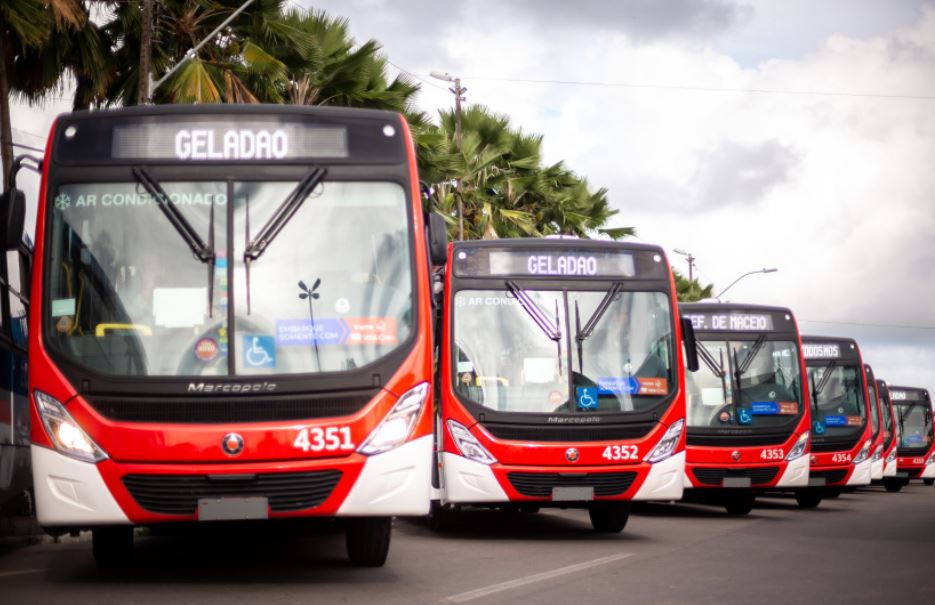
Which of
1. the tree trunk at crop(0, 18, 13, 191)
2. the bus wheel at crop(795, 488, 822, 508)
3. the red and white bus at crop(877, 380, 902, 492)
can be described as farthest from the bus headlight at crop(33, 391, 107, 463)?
the red and white bus at crop(877, 380, 902, 492)

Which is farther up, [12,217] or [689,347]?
[12,217]

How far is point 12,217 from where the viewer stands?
28.2 ft

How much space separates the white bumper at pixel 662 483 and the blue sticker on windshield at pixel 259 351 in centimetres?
535

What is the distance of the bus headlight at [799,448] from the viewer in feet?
59.4

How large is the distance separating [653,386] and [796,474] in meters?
5.49

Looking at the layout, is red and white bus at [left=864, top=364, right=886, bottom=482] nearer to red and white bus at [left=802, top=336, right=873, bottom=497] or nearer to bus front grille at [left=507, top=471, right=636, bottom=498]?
red and white bus at [left=802, top=336, right=873, bottom=497]

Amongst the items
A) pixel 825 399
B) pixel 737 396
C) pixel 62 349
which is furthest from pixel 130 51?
pixel 62 349

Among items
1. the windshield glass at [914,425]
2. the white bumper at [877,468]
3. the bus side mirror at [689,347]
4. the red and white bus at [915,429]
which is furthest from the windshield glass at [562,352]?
the windshield glass at [914,425]

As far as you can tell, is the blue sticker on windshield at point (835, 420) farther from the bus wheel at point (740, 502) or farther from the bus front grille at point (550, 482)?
the bus front grille at point (550, 482)

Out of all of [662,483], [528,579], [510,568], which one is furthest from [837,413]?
[528,579]

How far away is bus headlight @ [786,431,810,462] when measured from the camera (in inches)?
713

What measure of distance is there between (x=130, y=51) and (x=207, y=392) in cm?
1427

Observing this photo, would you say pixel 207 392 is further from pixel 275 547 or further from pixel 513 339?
pixel 513 339

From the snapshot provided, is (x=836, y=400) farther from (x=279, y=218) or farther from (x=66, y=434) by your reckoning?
(x=66, y=434)
